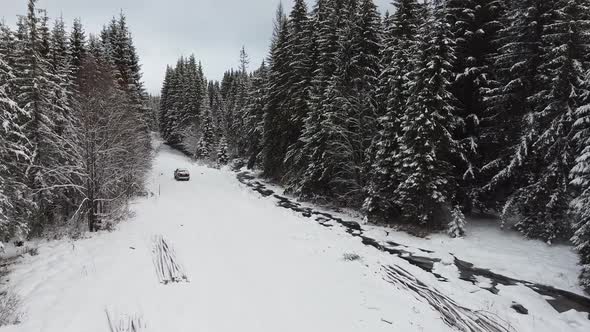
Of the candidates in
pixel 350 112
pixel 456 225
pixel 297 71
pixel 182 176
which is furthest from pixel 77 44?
pixel 456 225

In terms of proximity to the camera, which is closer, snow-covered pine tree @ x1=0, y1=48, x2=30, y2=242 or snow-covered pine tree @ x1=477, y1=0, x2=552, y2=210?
snow-covered pine tree @ x1=0, y1=48, x2=30, y2=242

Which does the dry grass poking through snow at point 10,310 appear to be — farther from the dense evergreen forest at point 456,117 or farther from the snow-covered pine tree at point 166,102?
the snow-covered pine tree at point 166,102

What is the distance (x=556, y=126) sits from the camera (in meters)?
13.2

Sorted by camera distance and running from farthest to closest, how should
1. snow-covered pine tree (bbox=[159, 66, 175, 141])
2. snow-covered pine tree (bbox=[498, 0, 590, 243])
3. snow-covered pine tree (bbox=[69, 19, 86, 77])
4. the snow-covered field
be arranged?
snow-covered pine tree (bbox=[159, 66, 175, 141]) < snow-covered pine tree (bbox=[69, 19, 86, 77]) < snow-covered pine tree (bbox=[498, 0, 590, 243]) < the snow-covered field

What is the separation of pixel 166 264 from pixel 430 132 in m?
12.2

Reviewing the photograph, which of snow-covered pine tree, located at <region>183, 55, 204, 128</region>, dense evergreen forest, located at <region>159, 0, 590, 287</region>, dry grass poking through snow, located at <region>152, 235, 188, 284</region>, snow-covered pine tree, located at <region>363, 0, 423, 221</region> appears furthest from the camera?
snow-covered pine tree, located at <region>183, 55, 204, 128</region>

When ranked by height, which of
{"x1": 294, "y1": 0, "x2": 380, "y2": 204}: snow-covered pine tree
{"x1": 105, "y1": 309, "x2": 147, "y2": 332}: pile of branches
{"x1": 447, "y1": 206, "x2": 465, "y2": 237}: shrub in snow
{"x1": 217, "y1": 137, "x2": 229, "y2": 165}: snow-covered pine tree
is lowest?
{"x1": 105, "y1": 309, "x2": 147, "y2": 332}: pile of branches

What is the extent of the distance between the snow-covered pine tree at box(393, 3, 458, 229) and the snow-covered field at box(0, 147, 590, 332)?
172cm

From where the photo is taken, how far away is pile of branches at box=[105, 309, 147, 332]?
693 cm

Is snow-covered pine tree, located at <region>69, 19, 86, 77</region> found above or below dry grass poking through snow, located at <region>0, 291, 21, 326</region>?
above

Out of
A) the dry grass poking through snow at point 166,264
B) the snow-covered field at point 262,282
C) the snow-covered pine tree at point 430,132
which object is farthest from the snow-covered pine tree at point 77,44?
the snow-covered pine tree at point 430,132

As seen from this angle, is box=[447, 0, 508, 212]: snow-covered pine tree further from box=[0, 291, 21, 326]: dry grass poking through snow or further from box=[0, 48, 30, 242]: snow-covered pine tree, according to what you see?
box=[0, 48, 30, 242]: snow-covered pine tree

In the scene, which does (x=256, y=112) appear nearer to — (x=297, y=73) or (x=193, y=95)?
(x=297, y=73)

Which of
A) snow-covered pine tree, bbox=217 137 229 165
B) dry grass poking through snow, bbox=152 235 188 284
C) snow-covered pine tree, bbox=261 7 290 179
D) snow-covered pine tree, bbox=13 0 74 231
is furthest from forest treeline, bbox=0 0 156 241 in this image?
snow-covered pine tree, bbox=217 137 229 165
